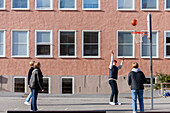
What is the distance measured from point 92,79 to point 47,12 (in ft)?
16.9

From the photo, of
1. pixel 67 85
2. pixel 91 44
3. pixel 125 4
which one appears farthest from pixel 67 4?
pixel 67 85

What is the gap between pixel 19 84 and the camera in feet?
81.8

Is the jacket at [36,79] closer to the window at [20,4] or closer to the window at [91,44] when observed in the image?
the window at [91,44]

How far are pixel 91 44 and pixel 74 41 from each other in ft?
3.64

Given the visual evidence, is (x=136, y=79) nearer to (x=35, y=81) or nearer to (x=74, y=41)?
(x=35, y=81)

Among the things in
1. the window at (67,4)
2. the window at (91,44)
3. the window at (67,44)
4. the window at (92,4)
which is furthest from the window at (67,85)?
the window at (92,4)

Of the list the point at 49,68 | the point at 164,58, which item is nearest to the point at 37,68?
the point at 49,68

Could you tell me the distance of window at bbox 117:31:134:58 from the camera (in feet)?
81.6

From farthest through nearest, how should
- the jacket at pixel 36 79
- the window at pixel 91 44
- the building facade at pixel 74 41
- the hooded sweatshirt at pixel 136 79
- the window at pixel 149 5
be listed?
the window at pixel 149 5
the window at pixel 91 44
the building facade at pixel 74 41
the jacket at pixel 36 79
the hooded sweatshirt at pixel 136 79

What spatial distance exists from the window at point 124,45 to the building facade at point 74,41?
0.06 meters

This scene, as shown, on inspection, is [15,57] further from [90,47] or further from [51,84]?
[90,47]

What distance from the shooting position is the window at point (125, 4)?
24891 mm

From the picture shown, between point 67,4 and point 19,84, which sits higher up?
point 67,4

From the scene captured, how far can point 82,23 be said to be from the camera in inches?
974
